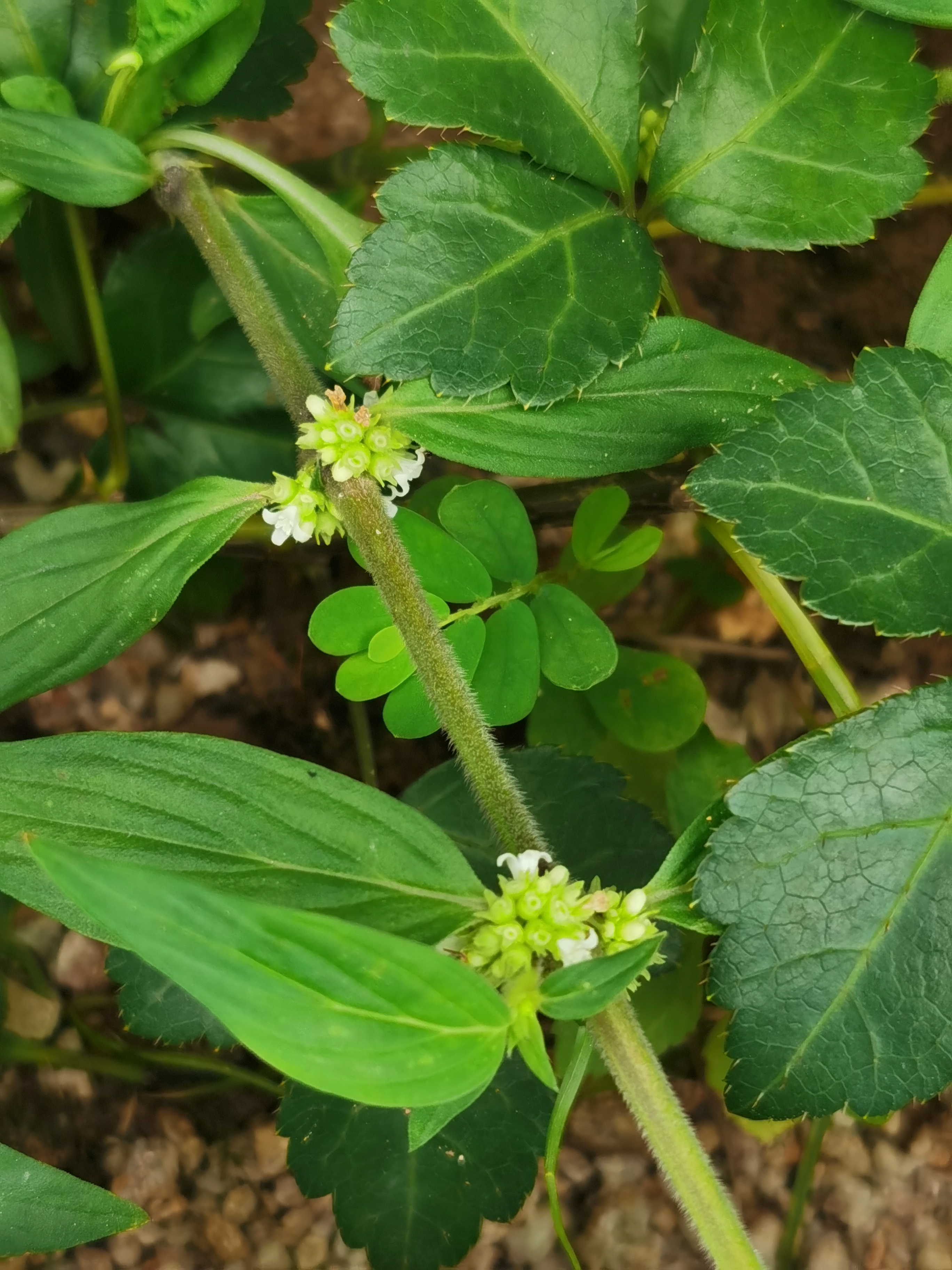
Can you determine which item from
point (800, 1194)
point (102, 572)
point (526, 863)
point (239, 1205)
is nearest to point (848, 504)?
point (526, 863)

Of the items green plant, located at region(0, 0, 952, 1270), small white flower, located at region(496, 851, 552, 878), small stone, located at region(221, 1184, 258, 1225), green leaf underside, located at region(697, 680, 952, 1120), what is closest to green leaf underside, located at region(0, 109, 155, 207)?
green plant, located at region(0, 0, 952, 1270)

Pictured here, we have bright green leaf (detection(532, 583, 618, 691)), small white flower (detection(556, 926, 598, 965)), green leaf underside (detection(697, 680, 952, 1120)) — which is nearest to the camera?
small white flower (detection(556, 926, 598, 965))

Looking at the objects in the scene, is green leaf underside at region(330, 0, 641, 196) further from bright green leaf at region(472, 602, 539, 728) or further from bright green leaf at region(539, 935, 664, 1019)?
bright green leaf at region(539, 935, 664, 1019)

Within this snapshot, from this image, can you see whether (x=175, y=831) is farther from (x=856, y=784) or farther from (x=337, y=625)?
(x=856, y=784)

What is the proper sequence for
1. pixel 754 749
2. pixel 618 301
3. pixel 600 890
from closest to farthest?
pixel 600 890
pixel 618 301
pixel 754 749

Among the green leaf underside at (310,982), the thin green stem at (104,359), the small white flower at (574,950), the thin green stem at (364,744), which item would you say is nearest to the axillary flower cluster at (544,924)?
the small white flower at (574,950)

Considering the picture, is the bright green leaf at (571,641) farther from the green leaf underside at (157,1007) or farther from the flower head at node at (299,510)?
the green leaf underside at (157,1007)

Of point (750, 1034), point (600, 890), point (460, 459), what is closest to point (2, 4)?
point (460, 459)
